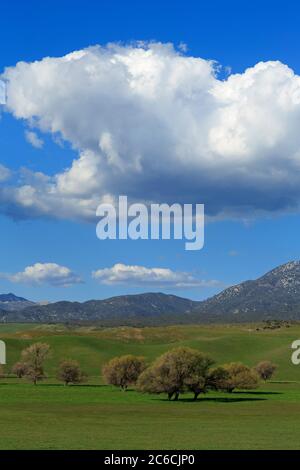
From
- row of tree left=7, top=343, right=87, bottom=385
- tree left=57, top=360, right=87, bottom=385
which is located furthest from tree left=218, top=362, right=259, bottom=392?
row of tree left=7, top=343, right=87, bottom=385

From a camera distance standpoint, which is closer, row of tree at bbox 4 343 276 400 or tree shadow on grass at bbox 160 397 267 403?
tree shadow on grass at bbox 160 397 267 403

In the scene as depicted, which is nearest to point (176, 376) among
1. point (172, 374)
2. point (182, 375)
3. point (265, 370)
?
point (172, 374)

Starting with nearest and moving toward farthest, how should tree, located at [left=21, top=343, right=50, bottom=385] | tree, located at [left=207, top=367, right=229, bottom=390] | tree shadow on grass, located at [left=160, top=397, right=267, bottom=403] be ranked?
tree shadow on grass, located at [left=160, top=397, right=267, bottom=403] → tree, located at [left=207, top=367, right=229, bottom=390] → tree, located at [left=21, top=343, right=50, bottom=385]

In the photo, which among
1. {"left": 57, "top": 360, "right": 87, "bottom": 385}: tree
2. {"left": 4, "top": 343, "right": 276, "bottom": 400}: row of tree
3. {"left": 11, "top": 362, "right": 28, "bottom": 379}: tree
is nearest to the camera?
{"left": 4, "top": 343, "right": 276, "bottom": 400}: row of tree

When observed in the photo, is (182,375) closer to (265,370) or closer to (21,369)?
(21,369)

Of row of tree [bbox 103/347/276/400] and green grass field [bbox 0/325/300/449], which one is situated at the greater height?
row of tree [bbox 103/347/276/400]

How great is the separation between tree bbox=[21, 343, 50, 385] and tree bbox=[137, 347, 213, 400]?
45251 mm

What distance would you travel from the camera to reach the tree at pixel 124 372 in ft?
471

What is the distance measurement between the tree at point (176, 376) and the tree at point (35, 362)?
148ft

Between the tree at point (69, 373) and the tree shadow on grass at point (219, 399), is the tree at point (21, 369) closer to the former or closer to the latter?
the tree at point (69, 373)

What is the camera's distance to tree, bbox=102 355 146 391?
144 metres

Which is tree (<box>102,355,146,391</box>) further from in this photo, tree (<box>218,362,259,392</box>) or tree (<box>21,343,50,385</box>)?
tree (<box>21,343,50,385</box>)

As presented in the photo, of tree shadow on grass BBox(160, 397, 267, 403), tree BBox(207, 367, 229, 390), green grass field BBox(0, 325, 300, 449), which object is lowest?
tree shadow on grass BBox(160, 397, 267, 403)

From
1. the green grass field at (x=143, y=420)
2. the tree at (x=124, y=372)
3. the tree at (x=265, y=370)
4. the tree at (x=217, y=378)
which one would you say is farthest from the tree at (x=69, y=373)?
the tree at (x=265, y=370)
